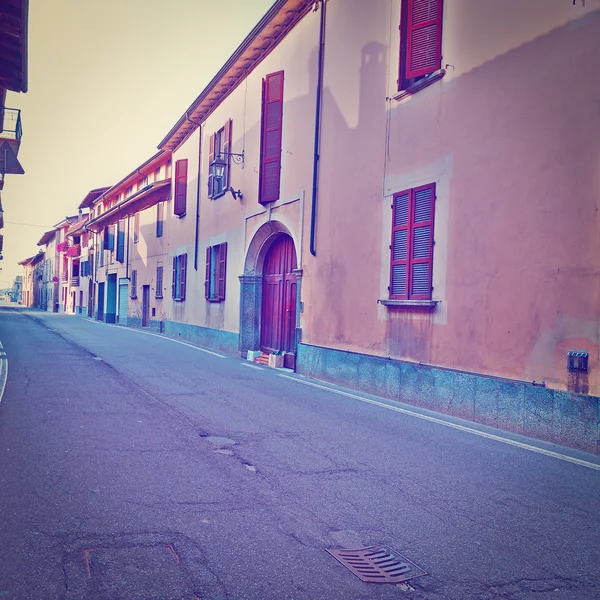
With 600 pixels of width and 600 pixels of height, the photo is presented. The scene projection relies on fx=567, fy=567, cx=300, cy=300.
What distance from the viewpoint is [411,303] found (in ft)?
29.8

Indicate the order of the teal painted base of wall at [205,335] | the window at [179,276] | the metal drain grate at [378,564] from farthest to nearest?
the window at [179,276] → the teal painted base of wall at [205,335] → the metal drain grate at [378,564]

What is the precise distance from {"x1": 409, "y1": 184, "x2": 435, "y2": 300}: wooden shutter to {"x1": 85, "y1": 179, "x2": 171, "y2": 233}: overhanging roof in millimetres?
17902

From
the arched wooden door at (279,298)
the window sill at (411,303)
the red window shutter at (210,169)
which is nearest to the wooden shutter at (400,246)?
the window sill at (411,303)

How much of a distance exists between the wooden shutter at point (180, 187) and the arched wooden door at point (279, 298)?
817 centimetres

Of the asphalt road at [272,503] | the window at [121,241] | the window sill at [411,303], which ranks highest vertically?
the window at [121,241]

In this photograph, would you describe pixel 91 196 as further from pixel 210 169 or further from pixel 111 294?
pixel 210 169

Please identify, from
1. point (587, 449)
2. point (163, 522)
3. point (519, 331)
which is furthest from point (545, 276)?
point (163, 522)

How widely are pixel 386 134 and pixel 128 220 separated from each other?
25.1 meters

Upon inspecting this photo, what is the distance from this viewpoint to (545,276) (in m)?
6.88

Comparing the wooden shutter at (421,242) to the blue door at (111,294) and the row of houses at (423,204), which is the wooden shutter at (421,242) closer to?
the row of houses at (423,204)

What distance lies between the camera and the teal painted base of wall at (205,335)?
16750mm

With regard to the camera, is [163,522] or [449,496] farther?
[449,496]

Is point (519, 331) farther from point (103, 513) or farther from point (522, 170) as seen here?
point (103, 513)

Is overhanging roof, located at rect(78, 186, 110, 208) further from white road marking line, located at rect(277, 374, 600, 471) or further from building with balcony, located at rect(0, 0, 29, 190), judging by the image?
white road marking line, located at rect(277, 374, 600, 471)
